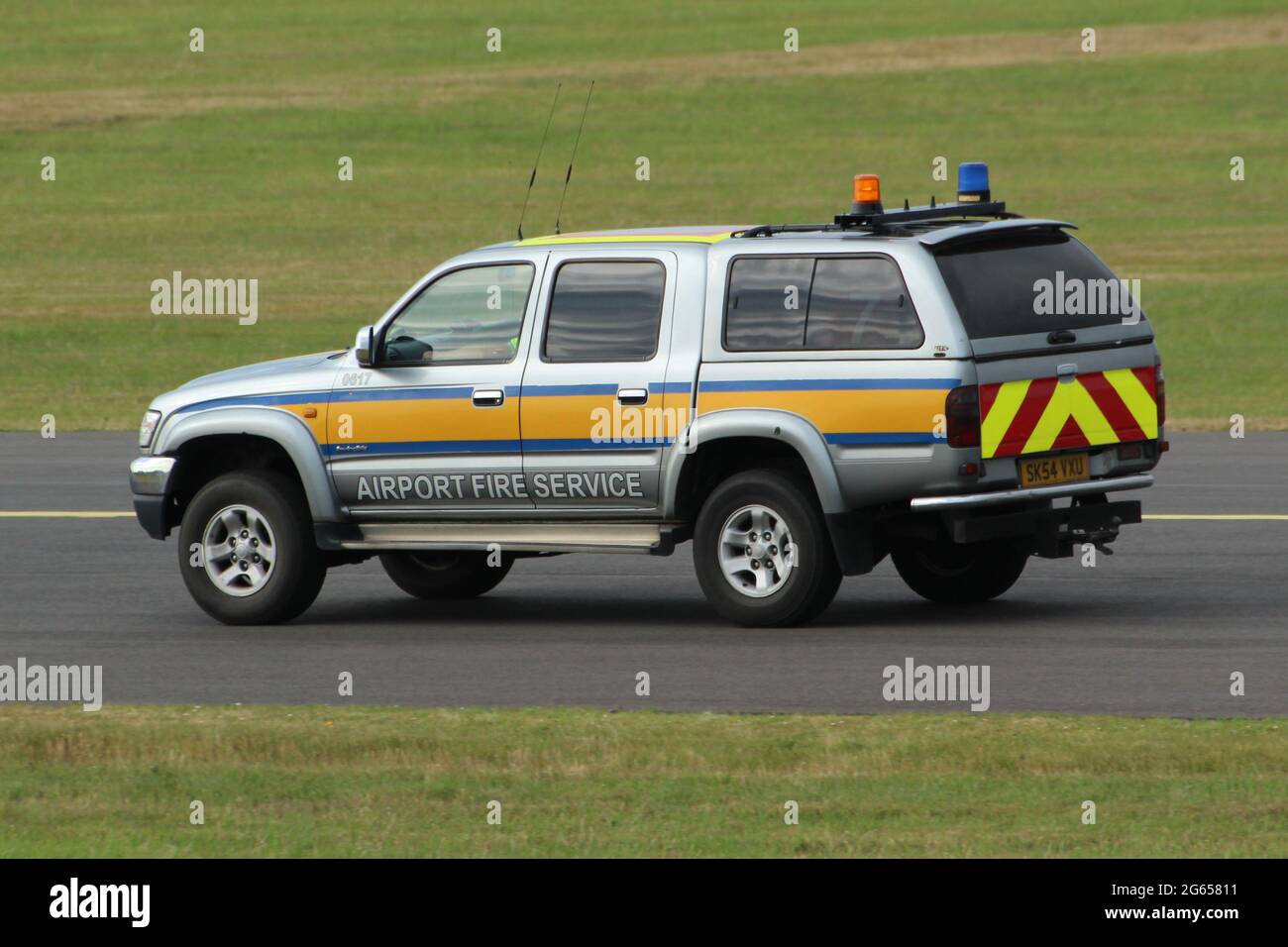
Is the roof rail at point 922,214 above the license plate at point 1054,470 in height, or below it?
above

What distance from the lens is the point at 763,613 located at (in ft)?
39.6

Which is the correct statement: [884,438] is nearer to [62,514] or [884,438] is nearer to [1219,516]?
[1219,516]

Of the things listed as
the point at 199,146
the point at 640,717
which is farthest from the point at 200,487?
the point at 199,146

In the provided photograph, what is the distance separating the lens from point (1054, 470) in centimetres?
1191

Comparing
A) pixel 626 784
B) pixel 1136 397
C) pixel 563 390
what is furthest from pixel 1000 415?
pixel 626 784

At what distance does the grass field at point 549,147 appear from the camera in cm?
3369

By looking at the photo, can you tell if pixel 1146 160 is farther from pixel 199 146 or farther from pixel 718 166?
pixel 199 146

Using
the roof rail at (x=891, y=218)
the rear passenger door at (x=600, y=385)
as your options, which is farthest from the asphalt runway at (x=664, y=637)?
the roof rail at (x=891, y=218)

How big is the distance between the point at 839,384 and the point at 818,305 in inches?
18.4

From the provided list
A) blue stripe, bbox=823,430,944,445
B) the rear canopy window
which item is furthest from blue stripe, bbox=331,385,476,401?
the rear canopy window

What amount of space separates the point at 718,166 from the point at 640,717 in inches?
1459

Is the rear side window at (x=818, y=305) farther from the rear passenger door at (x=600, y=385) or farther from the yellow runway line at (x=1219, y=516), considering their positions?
the yellow runway line at (x=1219, y=516)

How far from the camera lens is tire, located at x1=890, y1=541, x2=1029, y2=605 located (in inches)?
511

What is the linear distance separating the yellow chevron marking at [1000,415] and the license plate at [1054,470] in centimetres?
23
